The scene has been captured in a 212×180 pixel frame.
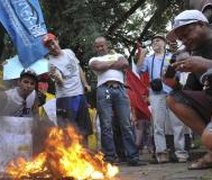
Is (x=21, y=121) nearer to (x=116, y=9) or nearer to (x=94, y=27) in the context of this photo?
(x=94, y=27)

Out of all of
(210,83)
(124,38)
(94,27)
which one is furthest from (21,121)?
(124,38)

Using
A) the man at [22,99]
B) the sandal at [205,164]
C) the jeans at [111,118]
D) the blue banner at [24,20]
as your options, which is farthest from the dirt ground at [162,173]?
the blue banner at [24,20]

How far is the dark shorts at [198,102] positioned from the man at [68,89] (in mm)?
2639

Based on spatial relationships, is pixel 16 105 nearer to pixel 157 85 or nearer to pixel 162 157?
pixel 157 85

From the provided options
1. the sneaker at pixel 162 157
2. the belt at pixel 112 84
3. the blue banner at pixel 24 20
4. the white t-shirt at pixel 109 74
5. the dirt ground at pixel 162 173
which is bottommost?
the sneaker at pixel 162 157

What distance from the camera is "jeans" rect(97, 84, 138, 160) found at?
23.9 feet

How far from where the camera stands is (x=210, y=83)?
429 centimetres

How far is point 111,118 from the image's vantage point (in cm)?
738

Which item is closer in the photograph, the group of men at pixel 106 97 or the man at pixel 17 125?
the man at pixel 17 125

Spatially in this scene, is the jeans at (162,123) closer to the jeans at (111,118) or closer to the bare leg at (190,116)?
the jeans at (111,118)

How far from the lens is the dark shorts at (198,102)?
4949mm

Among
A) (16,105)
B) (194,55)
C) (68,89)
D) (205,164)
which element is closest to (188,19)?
(194,55)

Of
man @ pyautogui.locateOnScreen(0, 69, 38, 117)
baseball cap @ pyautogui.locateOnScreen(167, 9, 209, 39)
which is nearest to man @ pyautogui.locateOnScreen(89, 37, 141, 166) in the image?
man @ pyautogui.locateOnScreen(0, 69, 38, 117)

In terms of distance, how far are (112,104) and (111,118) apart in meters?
0.20
